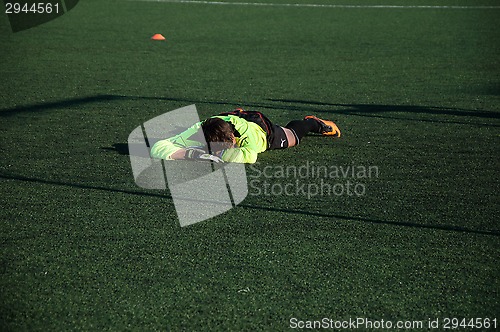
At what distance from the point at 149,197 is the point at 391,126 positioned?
356 cm

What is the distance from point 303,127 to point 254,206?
201cm

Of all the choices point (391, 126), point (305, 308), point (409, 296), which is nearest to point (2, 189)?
A: point (305, 308)

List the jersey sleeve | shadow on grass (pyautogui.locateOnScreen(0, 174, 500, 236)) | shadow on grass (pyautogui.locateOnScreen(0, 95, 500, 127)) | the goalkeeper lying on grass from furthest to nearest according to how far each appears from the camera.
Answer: shadow on grass (pyautogui.locateOnScreen(0, 95, 500, 127)) → the jersey sleeve → the goalkeeper lying on grass → shadow on grass (pyautogui.locateOnScreen(0, 174, 500, 236))

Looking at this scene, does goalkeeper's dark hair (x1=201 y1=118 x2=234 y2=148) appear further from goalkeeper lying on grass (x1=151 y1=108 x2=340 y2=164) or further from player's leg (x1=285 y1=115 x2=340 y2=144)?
player's leg (x1=285 y1=115 x2=340 y2=144)

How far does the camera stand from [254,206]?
5.77m

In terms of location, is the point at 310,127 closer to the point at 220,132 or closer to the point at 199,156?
the point at 220,132

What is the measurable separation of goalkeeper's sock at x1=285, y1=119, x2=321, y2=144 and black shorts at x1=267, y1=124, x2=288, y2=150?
20cm

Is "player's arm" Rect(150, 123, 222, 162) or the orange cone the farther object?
the orange cone

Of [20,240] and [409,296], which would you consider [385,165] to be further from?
[20,240]

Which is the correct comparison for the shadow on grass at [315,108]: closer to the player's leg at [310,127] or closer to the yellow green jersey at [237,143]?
the player's leg at [310,127]

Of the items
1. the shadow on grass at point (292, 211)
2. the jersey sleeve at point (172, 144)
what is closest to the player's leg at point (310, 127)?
the jersey sleeve at point (172, 144)

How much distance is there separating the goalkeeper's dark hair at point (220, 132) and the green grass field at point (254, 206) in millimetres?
402

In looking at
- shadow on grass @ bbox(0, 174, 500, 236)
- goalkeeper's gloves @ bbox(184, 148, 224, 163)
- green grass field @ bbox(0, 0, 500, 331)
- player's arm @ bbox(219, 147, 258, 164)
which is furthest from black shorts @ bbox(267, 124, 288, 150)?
shadow on grass @ bbox(0, 174, 500, 236)

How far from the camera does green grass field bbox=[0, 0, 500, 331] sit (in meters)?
4.22
